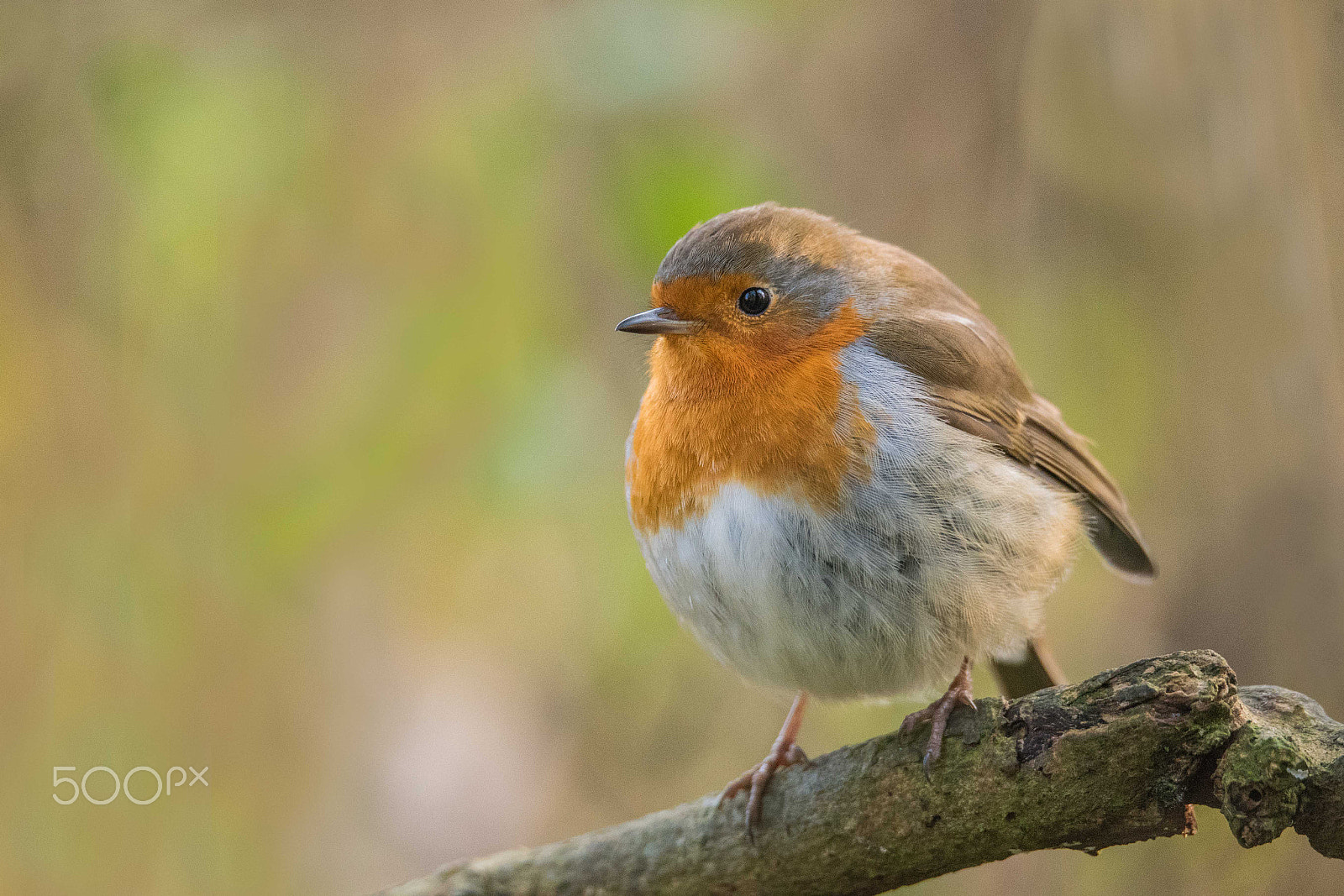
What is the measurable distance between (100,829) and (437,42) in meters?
2.77

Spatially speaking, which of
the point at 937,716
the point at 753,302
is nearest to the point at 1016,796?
the point at 937,716

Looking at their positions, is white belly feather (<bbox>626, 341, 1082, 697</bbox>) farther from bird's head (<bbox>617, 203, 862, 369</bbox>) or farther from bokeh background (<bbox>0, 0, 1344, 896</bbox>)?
bokeh background (<bbox>0, 0, 1344, 896</bbox>)

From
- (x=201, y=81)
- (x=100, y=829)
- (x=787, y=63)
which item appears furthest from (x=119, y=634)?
(x=787, y=63)

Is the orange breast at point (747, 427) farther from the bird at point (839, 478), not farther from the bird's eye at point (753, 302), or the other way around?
the bird's eye at point (753, 302)

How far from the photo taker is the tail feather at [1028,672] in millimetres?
3240

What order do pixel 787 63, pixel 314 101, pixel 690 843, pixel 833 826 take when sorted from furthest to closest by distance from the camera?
pixel 787 63 < pixel 314 101 < pixel 690 843 < pixel 833 826

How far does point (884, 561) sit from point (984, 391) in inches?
26.3

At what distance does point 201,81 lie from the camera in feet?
9.74

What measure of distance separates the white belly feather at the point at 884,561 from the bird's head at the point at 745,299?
18cm

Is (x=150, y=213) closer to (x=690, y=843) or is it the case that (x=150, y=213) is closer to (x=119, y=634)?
(x=119, y=634)

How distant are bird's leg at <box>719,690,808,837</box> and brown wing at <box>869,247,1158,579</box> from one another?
881mm

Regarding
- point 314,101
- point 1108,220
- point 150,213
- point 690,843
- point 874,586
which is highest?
point 314,101

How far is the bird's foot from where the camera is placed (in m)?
2.64

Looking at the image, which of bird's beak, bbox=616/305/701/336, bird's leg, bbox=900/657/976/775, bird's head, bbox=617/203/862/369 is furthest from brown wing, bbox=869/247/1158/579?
bird's leg, bbox=900/657/976/775
